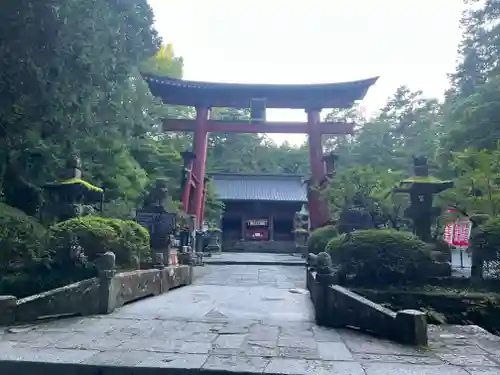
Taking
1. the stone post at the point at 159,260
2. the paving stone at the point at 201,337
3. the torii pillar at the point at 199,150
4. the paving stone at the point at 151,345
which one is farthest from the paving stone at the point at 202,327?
the torii pillar at the point at 199,150

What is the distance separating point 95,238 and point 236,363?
4222 millimetres

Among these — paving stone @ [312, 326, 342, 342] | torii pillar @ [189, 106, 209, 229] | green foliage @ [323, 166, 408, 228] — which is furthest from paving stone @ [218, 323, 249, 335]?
torii pillar @ [189, 106, 209, 229]

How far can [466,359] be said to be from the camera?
413 cm

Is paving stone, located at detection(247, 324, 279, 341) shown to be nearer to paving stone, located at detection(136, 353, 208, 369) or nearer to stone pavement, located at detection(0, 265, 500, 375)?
stone pavement, located at detection(0, 265, 500, 375)

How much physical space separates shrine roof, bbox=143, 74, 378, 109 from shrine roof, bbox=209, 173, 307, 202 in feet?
41.8

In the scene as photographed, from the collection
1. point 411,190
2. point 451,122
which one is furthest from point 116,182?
point 451,122

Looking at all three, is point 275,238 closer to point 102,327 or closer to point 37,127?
point 37,127

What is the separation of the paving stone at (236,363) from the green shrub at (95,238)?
3.92 m

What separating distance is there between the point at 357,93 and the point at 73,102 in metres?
14.1

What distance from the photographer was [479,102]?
52.0ft

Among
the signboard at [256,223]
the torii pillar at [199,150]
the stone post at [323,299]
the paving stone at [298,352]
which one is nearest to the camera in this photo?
the paving stone at [298,352]

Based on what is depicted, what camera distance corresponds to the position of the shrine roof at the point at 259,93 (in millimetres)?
19797

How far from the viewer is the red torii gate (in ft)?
64.6

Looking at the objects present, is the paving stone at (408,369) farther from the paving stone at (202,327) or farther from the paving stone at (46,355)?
the paving stone at (46,355)
